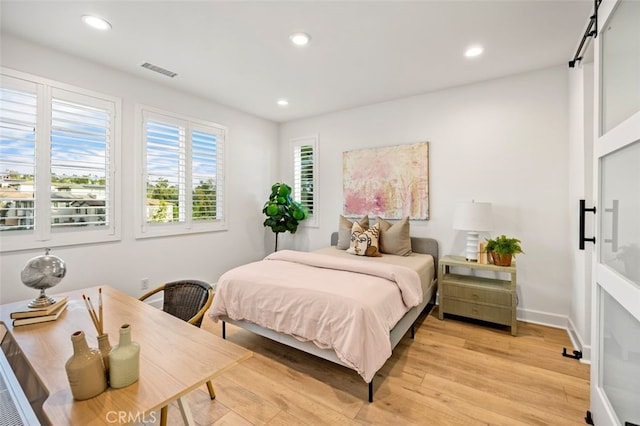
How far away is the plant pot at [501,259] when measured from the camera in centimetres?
288

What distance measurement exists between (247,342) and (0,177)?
254 cm

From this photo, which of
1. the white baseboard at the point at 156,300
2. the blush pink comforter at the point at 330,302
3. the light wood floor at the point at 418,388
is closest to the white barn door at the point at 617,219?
the light wood floor at the point at 418,388

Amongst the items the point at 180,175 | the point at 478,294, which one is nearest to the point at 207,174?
the point at 180,175

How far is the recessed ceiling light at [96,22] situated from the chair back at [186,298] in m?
2.19

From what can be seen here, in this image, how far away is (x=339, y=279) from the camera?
2338 millimetres

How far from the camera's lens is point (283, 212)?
14.7 ft

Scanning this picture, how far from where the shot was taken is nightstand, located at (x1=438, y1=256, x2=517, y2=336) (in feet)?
9.15

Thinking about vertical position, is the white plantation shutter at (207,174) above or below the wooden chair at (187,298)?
above

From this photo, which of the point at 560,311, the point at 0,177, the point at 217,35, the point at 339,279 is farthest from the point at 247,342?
the point at 560,311

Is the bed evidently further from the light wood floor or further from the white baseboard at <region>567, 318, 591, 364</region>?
the white baseboard at <region>567, 318, 591, 364</region>

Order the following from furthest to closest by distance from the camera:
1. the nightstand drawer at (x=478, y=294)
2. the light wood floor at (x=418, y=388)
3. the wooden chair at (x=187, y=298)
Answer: the nightstand drawer at (x=478, y=294)
the wooden chair at (x=187, y=298)
the light wood floor at (x=418, y=388)

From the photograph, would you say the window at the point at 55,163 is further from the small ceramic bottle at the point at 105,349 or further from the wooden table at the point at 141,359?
the small ceramic bottle at the point at 105,349

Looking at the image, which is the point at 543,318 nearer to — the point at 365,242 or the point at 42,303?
the point at 365,242

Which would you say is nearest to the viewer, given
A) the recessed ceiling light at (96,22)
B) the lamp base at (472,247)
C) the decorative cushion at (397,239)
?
the recessed ceiling light at (96,22)
